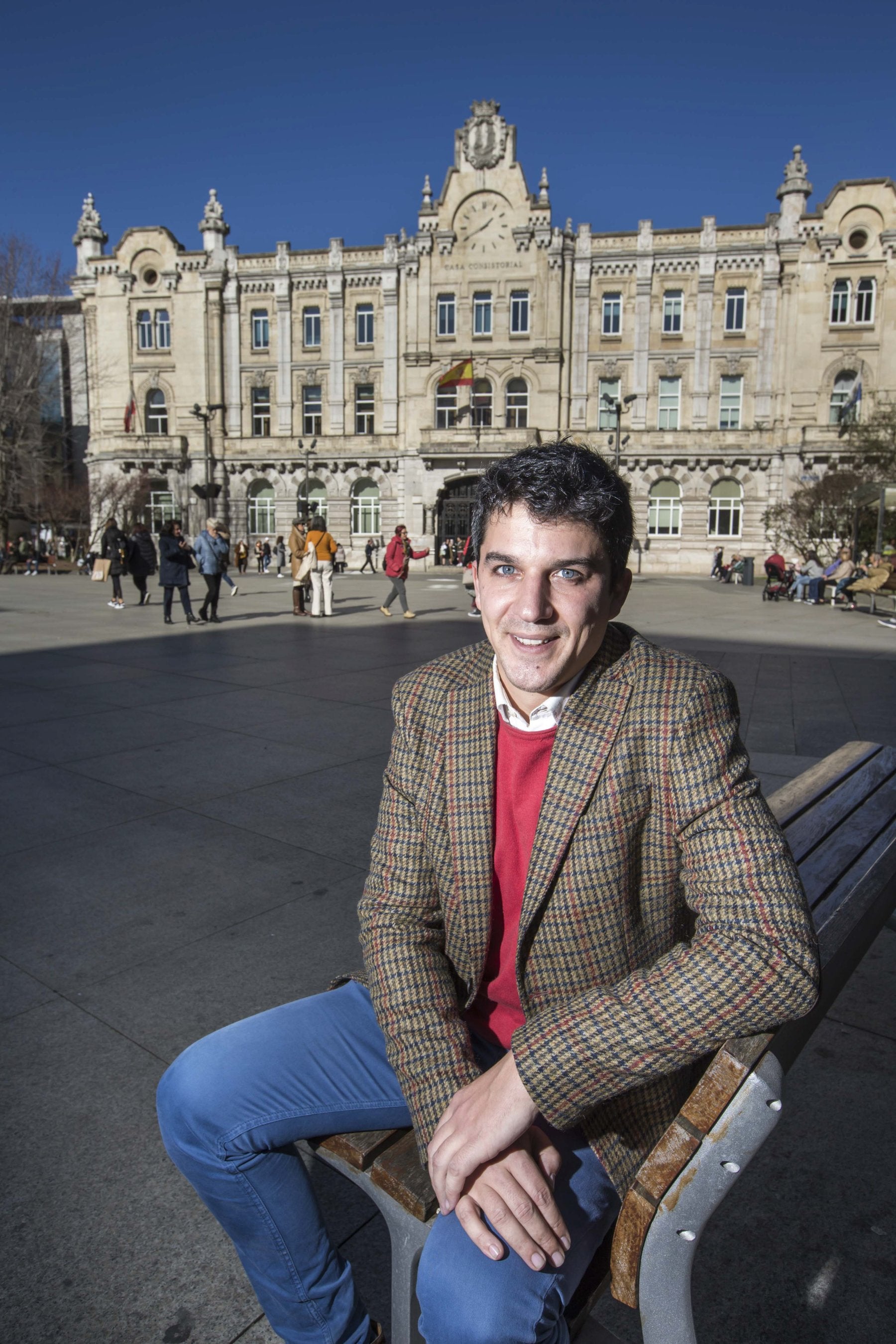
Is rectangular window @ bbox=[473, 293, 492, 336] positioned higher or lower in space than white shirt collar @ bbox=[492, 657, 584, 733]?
higher

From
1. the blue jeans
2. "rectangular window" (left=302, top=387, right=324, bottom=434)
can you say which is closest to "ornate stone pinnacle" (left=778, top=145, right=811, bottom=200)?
"rectangular window" (left=302, top=387, right=324, bottom=434)

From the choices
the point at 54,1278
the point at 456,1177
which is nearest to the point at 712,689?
the point at 456,1177

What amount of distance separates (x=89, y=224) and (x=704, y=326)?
31680 millimetres

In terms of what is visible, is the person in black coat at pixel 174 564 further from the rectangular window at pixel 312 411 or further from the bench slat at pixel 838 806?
the rectangular window at pixel 312 411

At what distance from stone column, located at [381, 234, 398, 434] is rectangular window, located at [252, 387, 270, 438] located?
626 centimetres

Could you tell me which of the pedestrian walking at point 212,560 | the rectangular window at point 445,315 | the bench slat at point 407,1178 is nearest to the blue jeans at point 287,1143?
the bench slat at point 407,1178

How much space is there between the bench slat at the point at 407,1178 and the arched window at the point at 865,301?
145 ft

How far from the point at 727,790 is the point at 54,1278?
70.1 inches

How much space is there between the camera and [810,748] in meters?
6.29

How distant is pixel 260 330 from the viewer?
4412 centimetres

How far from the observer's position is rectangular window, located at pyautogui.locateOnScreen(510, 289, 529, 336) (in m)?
40.8

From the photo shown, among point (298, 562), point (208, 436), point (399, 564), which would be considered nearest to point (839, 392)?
point (208, 436)

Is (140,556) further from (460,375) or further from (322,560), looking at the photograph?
(460,375)

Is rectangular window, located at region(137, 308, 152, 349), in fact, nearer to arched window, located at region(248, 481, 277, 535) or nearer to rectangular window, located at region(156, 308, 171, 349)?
rectangular window, located at region(156, 308, 171, 349)
